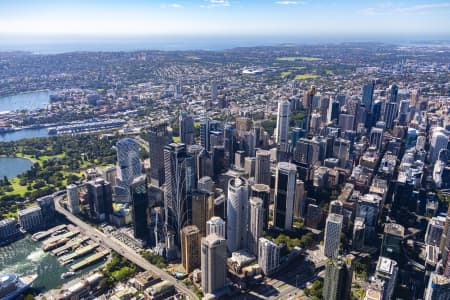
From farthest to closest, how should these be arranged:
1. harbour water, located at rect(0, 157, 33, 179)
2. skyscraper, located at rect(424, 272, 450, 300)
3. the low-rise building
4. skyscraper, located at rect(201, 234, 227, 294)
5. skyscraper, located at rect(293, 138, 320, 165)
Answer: harbour water, located at rect(0, 157, 33, 179) < skyscraper, located at rect(293, 138, 320, 165) < the low-rise building < skyscraper, located at rect(201, 234, 227, 294) < skyscraper, located at rect(424, 272, 450, 300)

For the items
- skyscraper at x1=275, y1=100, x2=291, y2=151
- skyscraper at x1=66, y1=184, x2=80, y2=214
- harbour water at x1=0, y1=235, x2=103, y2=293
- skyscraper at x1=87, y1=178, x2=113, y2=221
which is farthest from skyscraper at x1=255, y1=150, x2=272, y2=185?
skyscraper at x1=66, y1=184, x2=80, y2=214

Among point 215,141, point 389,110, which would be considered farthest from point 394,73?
point 215,141

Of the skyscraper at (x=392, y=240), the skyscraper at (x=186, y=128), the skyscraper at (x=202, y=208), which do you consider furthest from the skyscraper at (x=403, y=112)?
the skyscraper at (x=202, y=208)

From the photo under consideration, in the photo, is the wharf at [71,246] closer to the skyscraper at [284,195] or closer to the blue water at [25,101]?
the skyscraper at [284,195]

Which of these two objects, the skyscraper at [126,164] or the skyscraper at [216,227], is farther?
the skyscraper at [126,164]

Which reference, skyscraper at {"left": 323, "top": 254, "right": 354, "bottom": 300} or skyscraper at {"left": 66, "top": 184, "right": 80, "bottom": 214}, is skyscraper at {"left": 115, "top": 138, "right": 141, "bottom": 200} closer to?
skyscraper at {"left": 66, "top": 184, "right": 80, "bottom": 214}

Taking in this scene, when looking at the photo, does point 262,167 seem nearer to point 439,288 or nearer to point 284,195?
point 284,195
